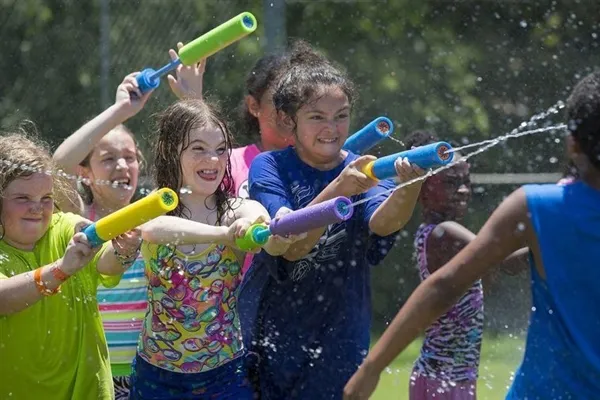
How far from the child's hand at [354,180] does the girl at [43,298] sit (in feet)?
2.25

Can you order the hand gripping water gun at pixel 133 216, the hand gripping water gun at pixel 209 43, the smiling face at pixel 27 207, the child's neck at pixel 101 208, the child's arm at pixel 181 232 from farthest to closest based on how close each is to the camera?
the child's neck at pixel 101 208 → the hand gripping water gun at pixel 209 43 → the smiling face at pixel 27 207 → the child's arm at pixel 181 232 → the hand gripping water gun at pixel 133 216

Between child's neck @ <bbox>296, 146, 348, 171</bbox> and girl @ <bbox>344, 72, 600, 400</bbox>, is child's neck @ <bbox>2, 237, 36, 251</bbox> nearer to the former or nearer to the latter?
child's neck @ <bbox>296, 146, 348, 171</bbox>

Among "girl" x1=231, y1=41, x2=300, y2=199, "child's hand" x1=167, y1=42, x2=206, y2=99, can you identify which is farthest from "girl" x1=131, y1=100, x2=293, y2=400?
"child's hand" x1=167, y1=42, x2=206, y2=99

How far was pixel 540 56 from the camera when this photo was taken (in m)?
9.09

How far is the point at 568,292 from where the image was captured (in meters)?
3.05

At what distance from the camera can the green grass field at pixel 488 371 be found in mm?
7234

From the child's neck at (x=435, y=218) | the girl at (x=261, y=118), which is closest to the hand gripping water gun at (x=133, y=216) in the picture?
the girl at (x=261, y=118)

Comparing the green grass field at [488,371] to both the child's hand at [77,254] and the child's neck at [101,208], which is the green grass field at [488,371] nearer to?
the child's neck at [101,208]

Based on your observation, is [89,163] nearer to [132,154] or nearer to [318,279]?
[132,154]

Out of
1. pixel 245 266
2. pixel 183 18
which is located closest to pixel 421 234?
pixel 245 266

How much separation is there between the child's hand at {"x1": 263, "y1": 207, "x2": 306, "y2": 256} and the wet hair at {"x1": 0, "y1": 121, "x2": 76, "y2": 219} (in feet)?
2.88

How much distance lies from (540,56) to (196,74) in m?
4.50

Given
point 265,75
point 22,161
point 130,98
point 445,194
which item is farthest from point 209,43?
point 445,194

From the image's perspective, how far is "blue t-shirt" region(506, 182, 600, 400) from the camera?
3.03 m
